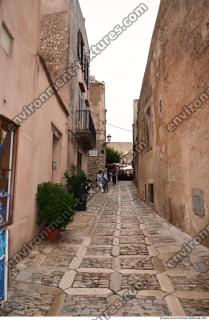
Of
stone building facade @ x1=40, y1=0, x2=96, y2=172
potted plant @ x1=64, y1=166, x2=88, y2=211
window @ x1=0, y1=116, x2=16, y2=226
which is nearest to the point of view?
window @ x1=0, y1=116, x2=16, y2=226

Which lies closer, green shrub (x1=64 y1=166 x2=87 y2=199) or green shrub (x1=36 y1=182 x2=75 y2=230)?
green shrub (x1=36 y1=182 x2=75 y2=230)

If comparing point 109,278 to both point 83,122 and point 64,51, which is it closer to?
point 64,51

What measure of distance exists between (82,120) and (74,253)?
26.3ft

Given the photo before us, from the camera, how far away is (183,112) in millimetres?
5727

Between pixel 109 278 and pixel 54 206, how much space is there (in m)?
2.18

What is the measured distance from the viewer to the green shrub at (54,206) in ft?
16.9

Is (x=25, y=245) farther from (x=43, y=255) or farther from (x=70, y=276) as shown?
(x=70, y=276)

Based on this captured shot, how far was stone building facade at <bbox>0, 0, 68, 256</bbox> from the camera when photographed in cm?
372

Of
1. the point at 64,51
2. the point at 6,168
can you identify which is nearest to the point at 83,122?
the point at 64,51

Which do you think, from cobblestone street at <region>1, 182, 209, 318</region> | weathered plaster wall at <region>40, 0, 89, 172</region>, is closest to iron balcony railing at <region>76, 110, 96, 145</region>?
weathered plaster wall at <region>40, 0, 89, 172</region>

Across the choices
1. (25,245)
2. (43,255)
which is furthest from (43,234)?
(43,255)

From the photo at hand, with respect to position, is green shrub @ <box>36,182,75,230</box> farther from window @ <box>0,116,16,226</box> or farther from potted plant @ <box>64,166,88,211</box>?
potted plant @ <box>64,166,88,211</box>

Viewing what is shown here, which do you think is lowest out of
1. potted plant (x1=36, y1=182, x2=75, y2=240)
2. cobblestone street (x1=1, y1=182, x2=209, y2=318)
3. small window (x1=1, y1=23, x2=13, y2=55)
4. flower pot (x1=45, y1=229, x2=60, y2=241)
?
cobblestone street (x1=1, y1=182, x2=209, y2=318)

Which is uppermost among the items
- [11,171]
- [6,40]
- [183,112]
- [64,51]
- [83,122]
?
[64,51]
